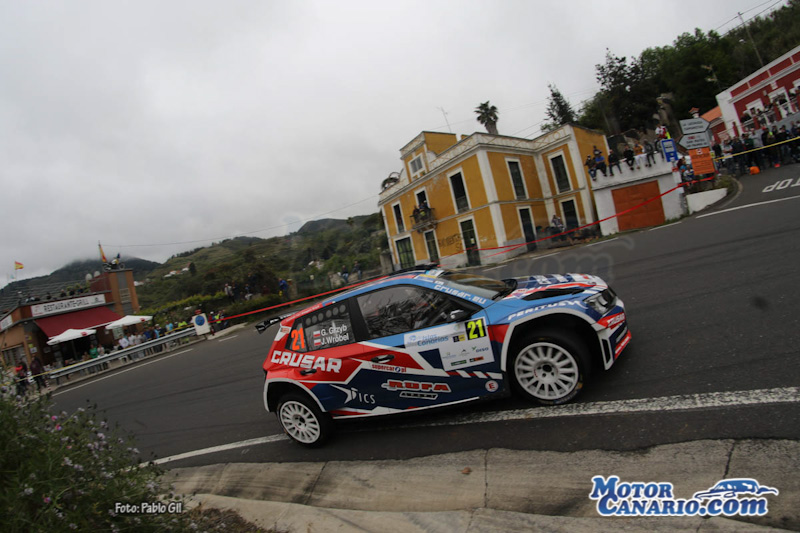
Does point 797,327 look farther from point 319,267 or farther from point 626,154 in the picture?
point 319,267

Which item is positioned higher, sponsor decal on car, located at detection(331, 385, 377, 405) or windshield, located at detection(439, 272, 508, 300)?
windshield, located at detection(439, 272, 508, 300)

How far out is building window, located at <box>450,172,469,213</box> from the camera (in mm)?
29228

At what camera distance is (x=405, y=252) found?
3709 centimetres

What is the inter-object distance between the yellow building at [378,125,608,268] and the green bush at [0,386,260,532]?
24.1 meters

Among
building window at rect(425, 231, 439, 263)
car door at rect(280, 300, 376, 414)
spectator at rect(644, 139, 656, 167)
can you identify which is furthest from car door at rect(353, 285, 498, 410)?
building window at rect(425, 231, 439, 263)

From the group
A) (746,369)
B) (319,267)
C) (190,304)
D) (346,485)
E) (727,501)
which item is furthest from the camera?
(319,267)

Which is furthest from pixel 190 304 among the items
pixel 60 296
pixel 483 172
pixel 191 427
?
pixel 191 427

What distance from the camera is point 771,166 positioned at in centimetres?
1881

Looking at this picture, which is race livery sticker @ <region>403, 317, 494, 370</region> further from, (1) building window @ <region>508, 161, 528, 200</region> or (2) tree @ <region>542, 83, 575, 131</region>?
(2) tree @ <region>542, 83, 575, 131</region>

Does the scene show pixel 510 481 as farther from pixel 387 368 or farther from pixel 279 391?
pixel 279 391

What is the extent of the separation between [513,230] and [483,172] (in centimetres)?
462

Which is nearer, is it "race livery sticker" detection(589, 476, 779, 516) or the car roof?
"race livery sticker" detection(589, 476, 779, 516)

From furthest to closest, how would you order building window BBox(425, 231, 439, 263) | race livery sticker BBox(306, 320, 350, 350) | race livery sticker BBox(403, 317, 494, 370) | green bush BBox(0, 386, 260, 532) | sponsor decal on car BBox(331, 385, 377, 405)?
building window BBox(425, 231, 439, 263) → race livery sticker BBox(306, 320, 350, 350) → sponsor decal on car BBox(331, 385, 377, 405) → race livery sticker BBox(403, 317, 494, 370) → green bush BBox(0, 386, 260, 532)

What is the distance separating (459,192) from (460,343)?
26731 mm
